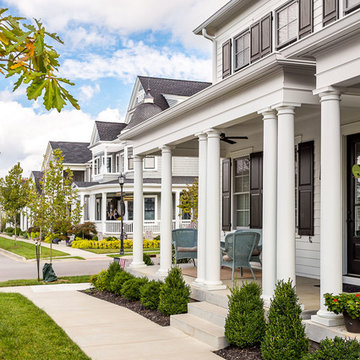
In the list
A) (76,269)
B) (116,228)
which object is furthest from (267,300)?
(116,228)

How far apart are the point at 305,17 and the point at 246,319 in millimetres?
6722

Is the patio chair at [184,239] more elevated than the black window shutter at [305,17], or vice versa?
the black window shutter at [305,17]

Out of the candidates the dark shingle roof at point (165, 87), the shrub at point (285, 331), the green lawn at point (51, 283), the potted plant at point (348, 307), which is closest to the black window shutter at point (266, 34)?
the shrub at point (285, 331)

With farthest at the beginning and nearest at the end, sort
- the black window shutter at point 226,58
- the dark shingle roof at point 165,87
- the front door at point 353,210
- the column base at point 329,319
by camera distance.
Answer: the dark shingle roof at point 165,87 < the black window shutter at point 226,58 < the front door at point 353,210 < the column base at point 329,319

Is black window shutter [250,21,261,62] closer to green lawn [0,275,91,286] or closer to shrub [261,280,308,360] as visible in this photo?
shrub [261,280,308,360]

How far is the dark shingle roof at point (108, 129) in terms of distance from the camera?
40688 millimetres

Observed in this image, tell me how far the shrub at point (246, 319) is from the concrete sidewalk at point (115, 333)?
0.41 metres

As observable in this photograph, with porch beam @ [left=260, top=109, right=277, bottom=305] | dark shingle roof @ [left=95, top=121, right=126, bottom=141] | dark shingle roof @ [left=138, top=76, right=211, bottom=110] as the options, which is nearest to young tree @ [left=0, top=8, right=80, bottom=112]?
porch beam @ [left=260, top=109, right=277, bottom=305]

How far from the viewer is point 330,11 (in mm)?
10469

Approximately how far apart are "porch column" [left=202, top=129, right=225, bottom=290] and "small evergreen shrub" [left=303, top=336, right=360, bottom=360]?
412 centimetres

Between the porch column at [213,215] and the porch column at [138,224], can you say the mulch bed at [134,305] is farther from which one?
the porch column at [138,224]

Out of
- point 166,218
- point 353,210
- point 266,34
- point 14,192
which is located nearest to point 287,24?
point 266,34

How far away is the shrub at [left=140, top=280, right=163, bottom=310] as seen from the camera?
10945mm

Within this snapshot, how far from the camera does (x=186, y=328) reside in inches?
354
